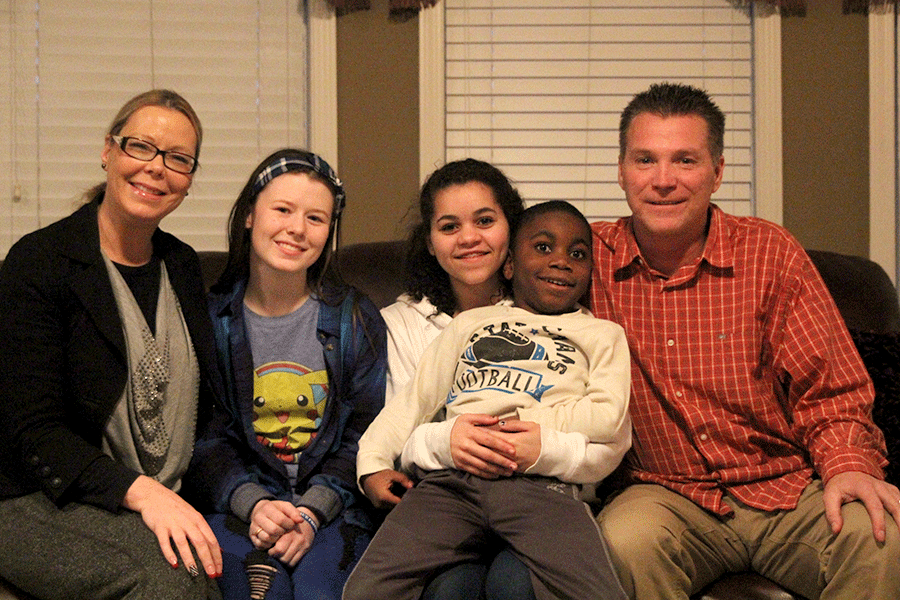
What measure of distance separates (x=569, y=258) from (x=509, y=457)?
560 millimetres

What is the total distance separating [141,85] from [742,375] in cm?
252

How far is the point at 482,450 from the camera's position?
1.78m

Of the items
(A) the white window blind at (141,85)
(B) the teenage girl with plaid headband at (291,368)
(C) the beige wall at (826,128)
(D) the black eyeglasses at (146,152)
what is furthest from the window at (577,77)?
(D) the black eyeglasses at (146,152)

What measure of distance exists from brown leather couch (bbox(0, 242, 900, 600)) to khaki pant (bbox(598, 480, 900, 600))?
31.8 inches

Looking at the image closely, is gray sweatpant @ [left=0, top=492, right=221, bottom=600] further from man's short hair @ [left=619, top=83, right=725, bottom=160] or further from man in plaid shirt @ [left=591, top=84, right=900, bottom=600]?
man's short hair @ [left=619, top=83, right=725, bottom=160]

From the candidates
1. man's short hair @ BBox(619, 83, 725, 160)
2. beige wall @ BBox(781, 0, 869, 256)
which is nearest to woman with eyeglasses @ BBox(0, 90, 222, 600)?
man's short hair @ BBox(619, 83, 725, 160)

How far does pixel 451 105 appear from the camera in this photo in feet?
10.8

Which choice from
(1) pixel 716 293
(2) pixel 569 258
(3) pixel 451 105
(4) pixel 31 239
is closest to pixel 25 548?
(4) pixel 31 239

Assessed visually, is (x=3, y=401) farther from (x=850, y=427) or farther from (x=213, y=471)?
(x=850, y=427)

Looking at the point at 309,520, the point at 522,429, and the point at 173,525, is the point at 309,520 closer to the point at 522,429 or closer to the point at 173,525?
the point at 173,525

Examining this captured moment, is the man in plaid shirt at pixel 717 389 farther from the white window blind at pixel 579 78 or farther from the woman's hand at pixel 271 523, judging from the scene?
the white window blind at pixel 579 78

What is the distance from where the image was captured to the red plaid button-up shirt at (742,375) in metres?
1.91

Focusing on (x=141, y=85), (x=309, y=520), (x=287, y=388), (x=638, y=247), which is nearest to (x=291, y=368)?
(x=287, y=388)

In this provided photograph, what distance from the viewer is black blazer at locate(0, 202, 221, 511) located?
5.51 feet
